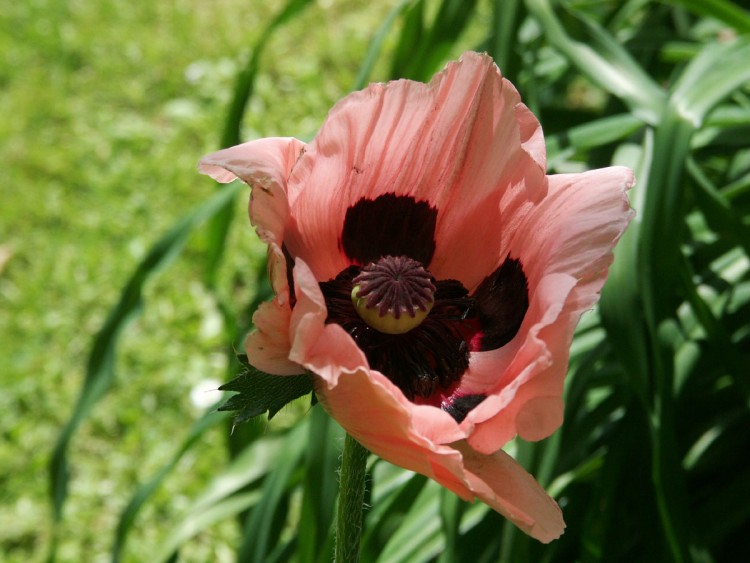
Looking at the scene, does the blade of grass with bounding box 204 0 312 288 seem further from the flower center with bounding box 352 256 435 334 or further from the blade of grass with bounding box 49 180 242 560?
the flower center with bounding box 352 256 435 334

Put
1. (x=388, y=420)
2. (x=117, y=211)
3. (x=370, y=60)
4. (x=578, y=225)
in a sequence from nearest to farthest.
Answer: (x=388, y=420) < (x=578, y=225) < (x=370, y=60) < (x=117, y=211)

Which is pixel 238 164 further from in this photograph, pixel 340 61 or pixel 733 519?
pixel 340 61

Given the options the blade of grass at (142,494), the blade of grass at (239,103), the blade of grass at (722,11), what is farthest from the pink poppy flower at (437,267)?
the blade of grass at (239,103)

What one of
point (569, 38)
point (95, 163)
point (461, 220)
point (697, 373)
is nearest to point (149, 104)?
point (95, 163)

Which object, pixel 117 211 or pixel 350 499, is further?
pixel 117 211

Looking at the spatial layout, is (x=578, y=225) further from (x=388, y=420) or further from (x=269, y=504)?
(x=269, y=504)

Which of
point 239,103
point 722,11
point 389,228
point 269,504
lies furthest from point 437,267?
point 239,103

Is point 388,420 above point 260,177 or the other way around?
the other way around
